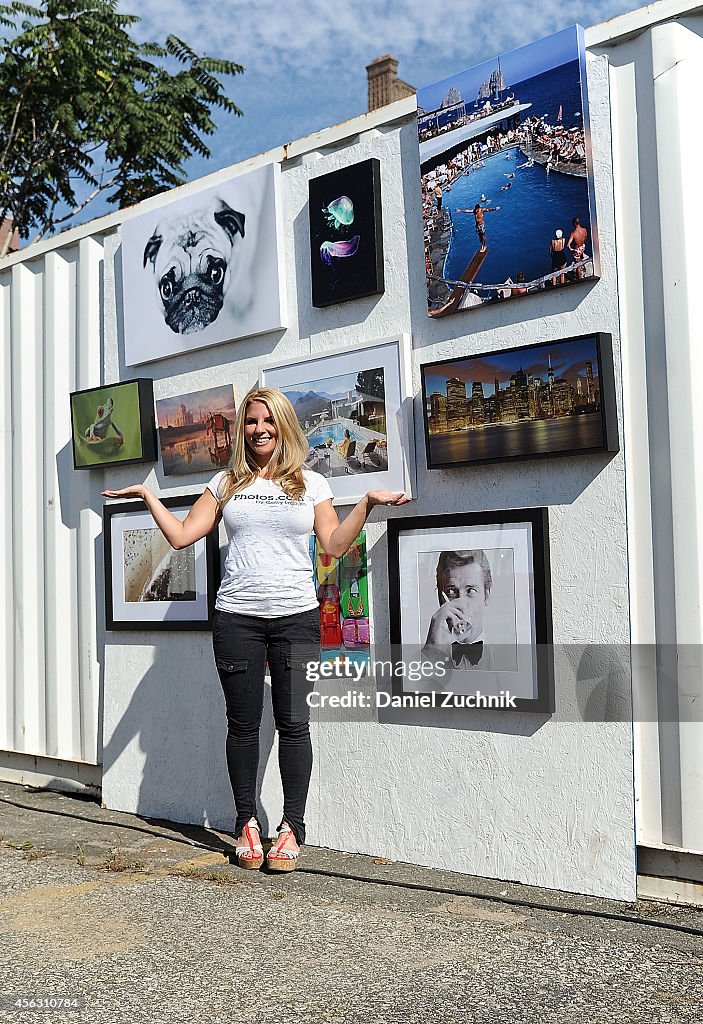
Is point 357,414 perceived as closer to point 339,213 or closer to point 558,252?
point 339,213

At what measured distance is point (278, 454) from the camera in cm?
443

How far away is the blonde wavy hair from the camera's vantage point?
4.41 metres

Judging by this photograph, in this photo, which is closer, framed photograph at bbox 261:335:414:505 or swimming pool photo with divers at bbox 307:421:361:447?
framed photograph at bbox 261:335:414:505

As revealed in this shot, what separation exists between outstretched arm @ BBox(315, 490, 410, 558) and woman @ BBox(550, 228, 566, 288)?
1.00 m

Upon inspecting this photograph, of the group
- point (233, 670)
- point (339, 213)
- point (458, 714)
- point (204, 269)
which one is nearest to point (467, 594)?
point (458, 714)

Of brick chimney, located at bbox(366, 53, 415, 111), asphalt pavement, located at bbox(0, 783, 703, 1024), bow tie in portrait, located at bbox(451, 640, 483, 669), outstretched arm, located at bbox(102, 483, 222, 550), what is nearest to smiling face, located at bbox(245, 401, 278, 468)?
outstretched arm, located at bbox(102, 483, 222, 550)

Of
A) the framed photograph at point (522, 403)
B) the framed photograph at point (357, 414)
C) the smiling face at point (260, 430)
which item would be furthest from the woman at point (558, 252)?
the smiling face at point (260, 430)

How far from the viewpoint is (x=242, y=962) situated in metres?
3.24

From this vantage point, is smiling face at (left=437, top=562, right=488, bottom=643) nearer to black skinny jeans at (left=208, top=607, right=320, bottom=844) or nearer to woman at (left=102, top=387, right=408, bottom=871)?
woman at (left=102, top=387, right=408, bottom=871)

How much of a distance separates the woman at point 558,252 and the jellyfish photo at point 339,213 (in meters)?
1.06

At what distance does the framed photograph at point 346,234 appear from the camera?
4.57 metres

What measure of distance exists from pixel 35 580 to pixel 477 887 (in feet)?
11.0

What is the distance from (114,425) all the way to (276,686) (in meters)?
1.94

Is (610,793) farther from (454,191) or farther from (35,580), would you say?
(35,580)
